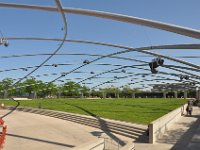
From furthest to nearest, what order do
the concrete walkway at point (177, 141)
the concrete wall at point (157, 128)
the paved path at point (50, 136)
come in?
1. the concrete wall at point (157, 128)
2. the paved path at point (50, 136)
3. the concrete walkway at point (177, 141)

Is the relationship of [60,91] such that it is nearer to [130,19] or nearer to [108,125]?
[108,125]

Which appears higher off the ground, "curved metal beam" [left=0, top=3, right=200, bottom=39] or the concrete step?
"curved metal beam" [left=0, top=3, right=200, bottom=39]

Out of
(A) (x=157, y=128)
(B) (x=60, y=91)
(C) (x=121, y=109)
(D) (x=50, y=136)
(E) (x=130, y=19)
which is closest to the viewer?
(E) (x=130, y=19)

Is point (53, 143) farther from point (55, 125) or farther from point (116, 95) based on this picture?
point (116, 95)

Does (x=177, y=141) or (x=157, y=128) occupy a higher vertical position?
(x=157, y=128)

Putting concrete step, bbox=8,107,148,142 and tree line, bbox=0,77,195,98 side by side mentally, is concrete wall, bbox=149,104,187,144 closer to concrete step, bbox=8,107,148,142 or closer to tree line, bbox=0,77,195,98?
concrete step, bbox=8,107,148,142

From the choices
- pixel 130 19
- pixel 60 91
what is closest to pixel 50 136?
pixel 130 19

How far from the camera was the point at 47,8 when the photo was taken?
52.4 ft

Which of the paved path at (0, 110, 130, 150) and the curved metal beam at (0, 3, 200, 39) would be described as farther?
the paved path at (0, 110, 130, 150)

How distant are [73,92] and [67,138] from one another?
105 meters

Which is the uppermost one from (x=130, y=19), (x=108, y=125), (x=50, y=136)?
(x=130, y=19)

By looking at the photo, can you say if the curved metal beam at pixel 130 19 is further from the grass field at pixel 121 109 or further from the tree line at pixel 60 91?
the tree line at pixel 60 91

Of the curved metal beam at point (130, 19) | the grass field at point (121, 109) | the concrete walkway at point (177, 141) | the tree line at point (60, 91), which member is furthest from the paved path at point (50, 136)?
the tree line at point (60, 91)

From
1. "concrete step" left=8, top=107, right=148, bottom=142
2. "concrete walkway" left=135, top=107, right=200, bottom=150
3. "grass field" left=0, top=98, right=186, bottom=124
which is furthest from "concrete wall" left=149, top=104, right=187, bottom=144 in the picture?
"grass field" left=0, top=98, right=186, bottom=124
